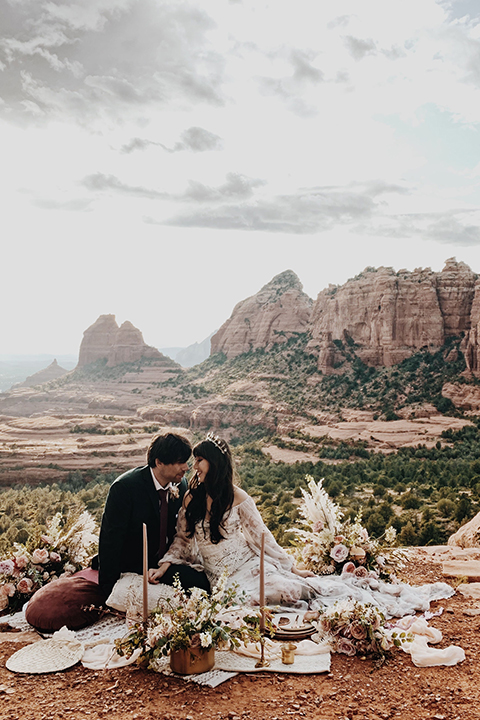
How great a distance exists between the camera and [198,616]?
150 inches

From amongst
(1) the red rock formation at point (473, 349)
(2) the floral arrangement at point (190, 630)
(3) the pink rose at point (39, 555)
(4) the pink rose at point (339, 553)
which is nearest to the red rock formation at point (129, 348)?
(1) the red rock formation at point (473, 349)

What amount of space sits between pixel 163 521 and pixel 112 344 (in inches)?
4178

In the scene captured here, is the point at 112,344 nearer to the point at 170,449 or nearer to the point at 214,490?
the point at 170,449

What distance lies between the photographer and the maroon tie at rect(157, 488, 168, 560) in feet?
16.9

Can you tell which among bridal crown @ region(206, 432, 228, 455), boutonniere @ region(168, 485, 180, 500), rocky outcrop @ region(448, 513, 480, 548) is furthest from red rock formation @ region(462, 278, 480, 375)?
boutonniere @ region(168, 485, 180, 500)

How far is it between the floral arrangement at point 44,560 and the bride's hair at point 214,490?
5.24ft

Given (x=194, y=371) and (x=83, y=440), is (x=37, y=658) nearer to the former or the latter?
(x=83, y=440)

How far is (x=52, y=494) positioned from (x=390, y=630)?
81.2ft

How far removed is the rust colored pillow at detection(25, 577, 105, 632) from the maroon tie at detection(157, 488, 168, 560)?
67 centimetres

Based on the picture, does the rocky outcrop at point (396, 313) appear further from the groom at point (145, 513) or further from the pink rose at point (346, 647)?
the pink rose at point (346, 647)

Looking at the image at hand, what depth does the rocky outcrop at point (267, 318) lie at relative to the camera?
75.8 metres

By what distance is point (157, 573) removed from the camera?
4773 millimetres

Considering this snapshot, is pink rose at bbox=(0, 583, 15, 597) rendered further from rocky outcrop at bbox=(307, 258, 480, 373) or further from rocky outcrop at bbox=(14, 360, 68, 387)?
rocky outcrop at bbox=(14, 360, 68, 387)

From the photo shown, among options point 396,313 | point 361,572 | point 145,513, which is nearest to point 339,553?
point 361,572
